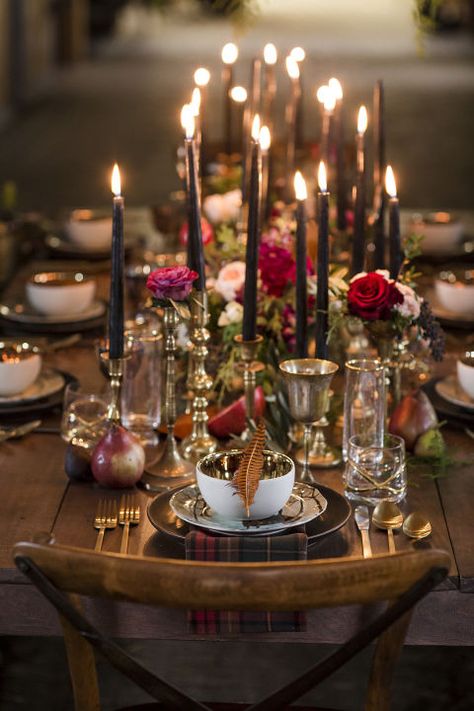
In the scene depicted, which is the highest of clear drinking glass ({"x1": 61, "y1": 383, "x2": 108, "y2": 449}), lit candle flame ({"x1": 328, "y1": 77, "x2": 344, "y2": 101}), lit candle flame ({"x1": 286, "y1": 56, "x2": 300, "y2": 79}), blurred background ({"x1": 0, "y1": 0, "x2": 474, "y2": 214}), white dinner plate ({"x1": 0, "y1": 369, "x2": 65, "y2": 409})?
lit candle flame ({"x1": 328, "y1": 77, "x2": 344, "y2": 101})

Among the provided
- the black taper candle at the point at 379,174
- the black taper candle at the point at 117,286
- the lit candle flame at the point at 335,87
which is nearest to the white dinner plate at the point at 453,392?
the black taper candle at the point at 379,174

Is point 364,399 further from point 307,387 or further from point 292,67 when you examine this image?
point 292,67

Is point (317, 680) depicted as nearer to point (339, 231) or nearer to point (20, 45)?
point (339, 231)

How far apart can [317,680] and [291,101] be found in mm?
1881

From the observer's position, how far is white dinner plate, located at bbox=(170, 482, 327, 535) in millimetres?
1479

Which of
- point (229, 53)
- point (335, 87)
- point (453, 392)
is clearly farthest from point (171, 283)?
point (229, 53)

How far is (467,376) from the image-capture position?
6.77ft

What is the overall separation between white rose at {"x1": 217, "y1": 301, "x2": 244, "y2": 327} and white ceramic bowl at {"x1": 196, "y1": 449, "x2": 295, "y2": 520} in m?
0.54

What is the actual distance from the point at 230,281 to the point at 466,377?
0.45 meters

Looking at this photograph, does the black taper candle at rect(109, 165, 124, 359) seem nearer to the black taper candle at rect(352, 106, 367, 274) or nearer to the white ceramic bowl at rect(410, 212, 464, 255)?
the black taper candle at rect(352, 106, 367, 274)

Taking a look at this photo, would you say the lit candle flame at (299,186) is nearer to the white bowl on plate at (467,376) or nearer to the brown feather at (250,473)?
the brown feather at (250,473)

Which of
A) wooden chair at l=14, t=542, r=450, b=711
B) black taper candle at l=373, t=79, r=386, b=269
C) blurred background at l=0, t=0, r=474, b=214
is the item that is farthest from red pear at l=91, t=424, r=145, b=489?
blurred background at l=0, t=0, r=474, b=214

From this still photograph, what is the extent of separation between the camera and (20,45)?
1079cm

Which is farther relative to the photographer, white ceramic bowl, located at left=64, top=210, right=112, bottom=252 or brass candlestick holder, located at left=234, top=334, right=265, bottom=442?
white ceramic bowl, located at left=64, top=210, right=112, bottom=252
